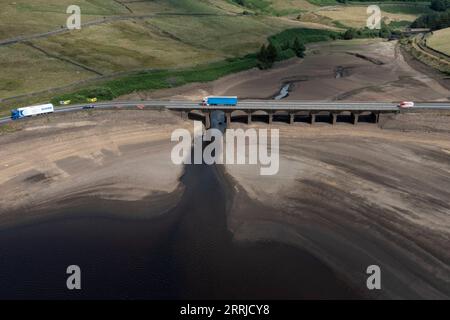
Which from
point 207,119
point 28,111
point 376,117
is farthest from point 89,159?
point 376,117

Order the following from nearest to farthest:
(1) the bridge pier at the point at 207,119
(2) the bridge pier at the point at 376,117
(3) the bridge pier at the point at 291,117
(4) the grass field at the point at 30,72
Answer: (2) the bridge pier at the point at 376,117
(3) the bridge pier at the point at 291,117
(1) the bridge pier at the point at 207,119
(4) the grass field at the point at 30,72

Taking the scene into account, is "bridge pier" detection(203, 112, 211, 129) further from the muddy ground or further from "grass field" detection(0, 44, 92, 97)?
"grass field" detection(0, 44, 92, 97)

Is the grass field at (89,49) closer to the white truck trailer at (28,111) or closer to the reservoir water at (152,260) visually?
the white truck trailer at (28,111)

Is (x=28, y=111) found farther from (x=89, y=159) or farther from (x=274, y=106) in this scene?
(x=274, y=106)

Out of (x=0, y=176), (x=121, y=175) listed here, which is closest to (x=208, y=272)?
(x=121, y=175)

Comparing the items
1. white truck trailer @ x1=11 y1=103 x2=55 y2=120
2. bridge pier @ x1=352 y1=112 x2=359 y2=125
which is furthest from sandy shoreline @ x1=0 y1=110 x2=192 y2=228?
bridge pier @ x1=352 y1=112 x2=359 y2=125

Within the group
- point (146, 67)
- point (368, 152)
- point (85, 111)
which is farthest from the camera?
point (146, 67)

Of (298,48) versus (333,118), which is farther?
(298,48)

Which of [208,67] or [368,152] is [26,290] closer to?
[368,152]

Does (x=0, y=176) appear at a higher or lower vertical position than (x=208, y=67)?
lower

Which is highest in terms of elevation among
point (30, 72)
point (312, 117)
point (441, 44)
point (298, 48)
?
point (441, 44)

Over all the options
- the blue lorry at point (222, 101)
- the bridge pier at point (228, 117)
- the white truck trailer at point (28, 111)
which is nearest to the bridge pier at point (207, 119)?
the blue lorry at point (222, 101)
